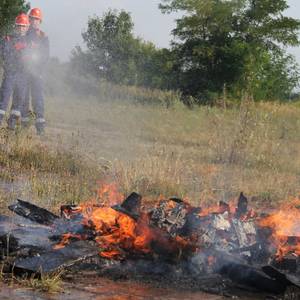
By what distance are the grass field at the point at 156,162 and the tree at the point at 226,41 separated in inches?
626

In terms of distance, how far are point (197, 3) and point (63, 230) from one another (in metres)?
30.9

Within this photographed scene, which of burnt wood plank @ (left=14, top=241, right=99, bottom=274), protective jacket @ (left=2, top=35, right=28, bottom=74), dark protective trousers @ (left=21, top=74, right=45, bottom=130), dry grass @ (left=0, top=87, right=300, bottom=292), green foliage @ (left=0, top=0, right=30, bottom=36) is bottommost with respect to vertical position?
burnt wood plank @ (left=14, top=241, right=99, bottom=274)

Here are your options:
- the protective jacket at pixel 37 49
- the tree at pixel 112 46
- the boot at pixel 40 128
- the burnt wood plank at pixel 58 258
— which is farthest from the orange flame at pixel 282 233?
the tree at pixel 112 46

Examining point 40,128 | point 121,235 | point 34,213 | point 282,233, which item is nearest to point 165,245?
point 121,235

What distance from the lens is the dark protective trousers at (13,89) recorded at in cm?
1251

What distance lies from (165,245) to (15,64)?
27.9ft

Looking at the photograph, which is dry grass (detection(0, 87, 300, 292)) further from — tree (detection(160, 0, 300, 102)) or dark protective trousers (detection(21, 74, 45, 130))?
tree (detection(160, 0, 300, 102))

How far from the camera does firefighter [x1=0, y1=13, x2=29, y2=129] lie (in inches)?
497

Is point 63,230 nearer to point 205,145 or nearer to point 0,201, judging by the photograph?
point 0,201

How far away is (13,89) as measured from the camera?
12.8m

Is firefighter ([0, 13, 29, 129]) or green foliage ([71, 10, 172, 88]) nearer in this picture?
firefighter ([0, 13, 29, 129])

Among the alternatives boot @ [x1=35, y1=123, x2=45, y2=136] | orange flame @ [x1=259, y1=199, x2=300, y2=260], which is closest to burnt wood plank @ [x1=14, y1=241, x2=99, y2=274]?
orange flame @ [x1=259, y1=199, x2=300, y2=260]

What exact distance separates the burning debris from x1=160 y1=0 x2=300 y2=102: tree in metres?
25.9

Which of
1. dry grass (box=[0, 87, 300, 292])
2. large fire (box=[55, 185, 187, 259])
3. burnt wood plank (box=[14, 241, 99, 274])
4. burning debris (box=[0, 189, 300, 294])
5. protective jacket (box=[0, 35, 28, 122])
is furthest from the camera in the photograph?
protective jacket (box=[0, 35, 28, 122])
